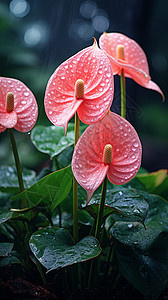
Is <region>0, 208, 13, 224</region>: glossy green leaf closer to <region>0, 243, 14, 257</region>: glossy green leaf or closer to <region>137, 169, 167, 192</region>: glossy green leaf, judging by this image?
<region>0, 243, 14, 257</region>: glossy green leaf

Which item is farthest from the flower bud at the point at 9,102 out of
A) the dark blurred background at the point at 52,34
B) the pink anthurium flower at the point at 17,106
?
the dark blurred background at the point at 52,34

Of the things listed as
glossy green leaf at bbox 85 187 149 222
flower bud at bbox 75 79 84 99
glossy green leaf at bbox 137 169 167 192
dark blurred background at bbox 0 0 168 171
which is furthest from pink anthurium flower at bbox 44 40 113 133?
dark blurred background at bbox 0 0 168 171

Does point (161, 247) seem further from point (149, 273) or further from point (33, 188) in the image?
point (33, 188)

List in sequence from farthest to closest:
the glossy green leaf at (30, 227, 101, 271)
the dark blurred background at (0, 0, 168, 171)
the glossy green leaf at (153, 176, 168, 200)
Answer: the dark blurred background at (0, 0, 168, 171) < the glossy green leaf at (153, 176, 168, 200) < the glossy green leaf at (30, 227, 101, 271)

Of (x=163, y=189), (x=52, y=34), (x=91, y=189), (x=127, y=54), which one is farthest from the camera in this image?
(x=52, y=34)

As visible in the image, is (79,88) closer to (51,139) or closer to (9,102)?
(9,102)

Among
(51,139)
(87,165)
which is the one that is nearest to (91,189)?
(87,165)
